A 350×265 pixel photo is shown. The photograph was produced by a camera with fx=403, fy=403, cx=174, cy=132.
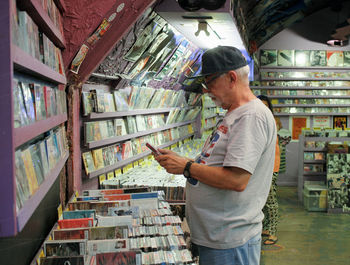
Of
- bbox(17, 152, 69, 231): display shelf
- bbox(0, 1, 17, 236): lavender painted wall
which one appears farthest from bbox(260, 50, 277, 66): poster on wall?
bbox(0, 1, 17, 236): lavender painted wall

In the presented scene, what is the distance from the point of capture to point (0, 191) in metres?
1.08

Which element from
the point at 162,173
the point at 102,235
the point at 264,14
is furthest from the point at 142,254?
the point at 264,14

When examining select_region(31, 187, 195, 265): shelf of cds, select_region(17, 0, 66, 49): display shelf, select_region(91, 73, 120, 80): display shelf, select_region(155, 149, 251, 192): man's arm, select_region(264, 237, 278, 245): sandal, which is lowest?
select_region(264, 237, 278, 245): sandal

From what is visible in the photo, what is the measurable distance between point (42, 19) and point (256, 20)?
228 inches

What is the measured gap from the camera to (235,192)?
2018 millimetres

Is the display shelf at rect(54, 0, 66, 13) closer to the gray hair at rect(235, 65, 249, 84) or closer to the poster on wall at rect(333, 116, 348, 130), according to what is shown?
the gray hair at rect(235, 65, 249, 84)

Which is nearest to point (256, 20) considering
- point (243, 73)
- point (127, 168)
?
point (127, 168)

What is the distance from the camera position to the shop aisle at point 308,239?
4.91 metres

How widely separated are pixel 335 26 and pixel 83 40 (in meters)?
9.11

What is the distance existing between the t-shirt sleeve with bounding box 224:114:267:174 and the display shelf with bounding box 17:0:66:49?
1.03 m

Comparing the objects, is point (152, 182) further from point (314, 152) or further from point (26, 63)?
point (314, 152)

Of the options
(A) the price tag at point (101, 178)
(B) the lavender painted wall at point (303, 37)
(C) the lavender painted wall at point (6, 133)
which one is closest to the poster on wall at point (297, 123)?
(B) the lavender painted wall at point (303, 37)

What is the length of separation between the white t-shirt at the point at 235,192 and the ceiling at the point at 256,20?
171cm

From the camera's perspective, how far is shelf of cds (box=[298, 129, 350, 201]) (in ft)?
25.8
